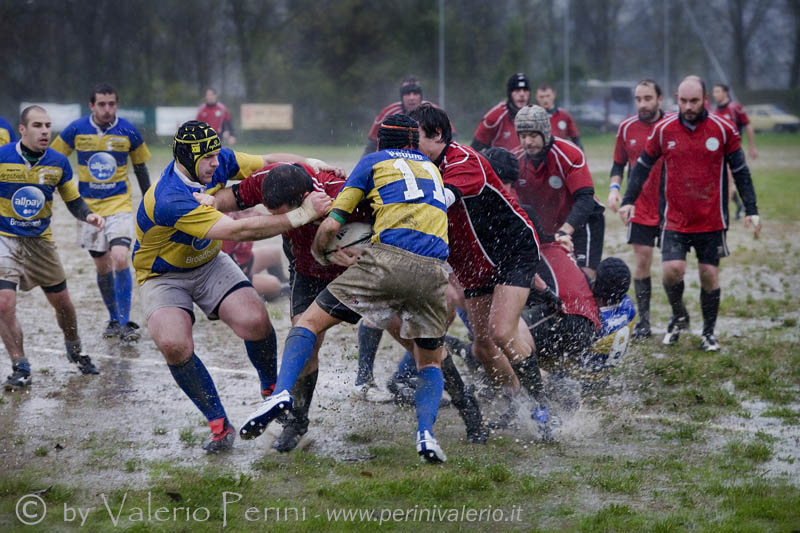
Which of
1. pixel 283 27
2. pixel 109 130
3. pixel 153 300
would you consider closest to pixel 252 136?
pixel 283 27

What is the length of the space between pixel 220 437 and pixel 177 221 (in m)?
1.22

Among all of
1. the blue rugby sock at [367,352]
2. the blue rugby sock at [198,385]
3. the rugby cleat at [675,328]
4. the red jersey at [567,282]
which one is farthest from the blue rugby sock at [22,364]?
the rugby cleat at [675,328]

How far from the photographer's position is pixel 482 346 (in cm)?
540

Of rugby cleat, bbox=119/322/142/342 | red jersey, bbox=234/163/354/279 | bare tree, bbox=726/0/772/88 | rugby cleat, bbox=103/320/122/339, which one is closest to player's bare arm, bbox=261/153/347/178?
red jersey, bbox=234/163/354/279

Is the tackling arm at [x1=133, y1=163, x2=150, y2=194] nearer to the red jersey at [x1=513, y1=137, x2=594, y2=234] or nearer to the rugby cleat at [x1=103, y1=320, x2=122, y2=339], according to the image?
the rugby cleat at [x1=103, y1=320, x2=122, y2=339]

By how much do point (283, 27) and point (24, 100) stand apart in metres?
11.5

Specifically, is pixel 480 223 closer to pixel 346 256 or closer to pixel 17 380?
pixel 346 256

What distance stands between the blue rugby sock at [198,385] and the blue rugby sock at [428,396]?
3.91 ft

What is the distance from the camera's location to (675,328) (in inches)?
296

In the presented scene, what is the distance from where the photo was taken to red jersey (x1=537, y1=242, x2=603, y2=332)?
19.5 feet

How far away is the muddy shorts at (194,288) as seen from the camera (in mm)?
5168

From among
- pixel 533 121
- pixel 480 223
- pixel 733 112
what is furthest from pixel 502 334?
pixel 733 112

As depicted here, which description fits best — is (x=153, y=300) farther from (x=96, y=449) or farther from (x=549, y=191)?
(x=549, y=191)

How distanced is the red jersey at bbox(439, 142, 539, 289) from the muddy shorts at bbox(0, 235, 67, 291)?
317cm
